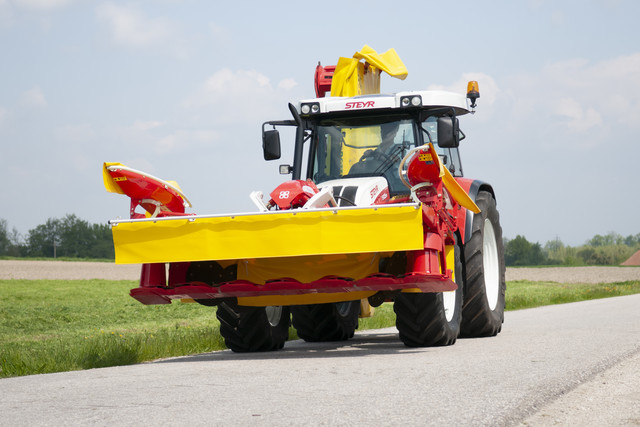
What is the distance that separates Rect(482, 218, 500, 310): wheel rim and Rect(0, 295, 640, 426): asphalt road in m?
2.52

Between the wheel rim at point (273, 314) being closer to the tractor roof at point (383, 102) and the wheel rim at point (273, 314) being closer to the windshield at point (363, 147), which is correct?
the windshield at point (363, 147)

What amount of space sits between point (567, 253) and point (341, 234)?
90646 mm

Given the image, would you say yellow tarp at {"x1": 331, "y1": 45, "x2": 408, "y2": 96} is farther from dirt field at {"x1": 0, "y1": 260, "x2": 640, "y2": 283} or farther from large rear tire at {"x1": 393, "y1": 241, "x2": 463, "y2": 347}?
dirt field at {"x1": 0, "y1": 260, "x2": 640, "y2": 283}

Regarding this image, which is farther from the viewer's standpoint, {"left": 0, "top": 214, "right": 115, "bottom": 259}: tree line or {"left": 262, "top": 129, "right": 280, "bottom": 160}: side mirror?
{"left": 0, "top": 214, "right": 115, "bottom": 259}: tree line

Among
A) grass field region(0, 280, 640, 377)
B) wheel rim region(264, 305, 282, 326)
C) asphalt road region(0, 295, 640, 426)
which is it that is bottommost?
grass field region(0, 280, 640, 377)

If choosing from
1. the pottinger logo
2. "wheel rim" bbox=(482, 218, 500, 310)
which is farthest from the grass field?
the pottinger logo

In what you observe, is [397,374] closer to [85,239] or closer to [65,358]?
[65,358]

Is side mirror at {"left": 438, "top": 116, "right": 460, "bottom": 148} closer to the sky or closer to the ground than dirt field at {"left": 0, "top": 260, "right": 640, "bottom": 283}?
closer to the sky

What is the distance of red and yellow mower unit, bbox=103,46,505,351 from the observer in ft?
23.4

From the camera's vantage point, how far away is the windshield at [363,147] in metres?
9.09

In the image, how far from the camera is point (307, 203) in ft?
25.1

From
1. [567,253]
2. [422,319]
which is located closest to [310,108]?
[422,319]

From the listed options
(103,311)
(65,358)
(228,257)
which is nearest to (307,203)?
(228,257)

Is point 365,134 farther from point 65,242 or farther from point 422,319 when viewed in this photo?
point 65,242
